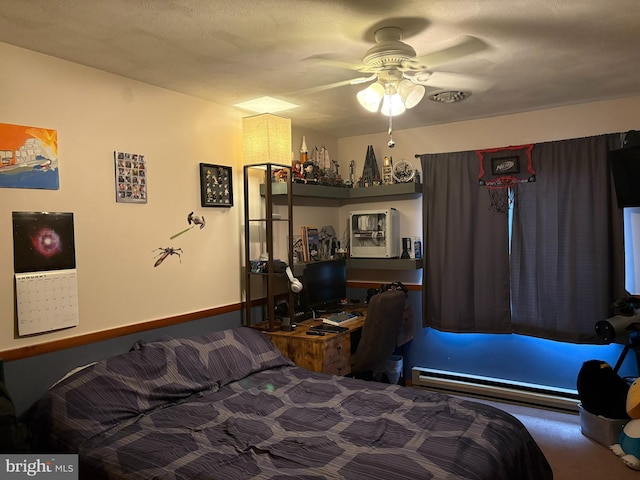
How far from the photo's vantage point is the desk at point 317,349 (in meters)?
3.20

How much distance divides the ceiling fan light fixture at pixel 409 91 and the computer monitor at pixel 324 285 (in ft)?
5.82

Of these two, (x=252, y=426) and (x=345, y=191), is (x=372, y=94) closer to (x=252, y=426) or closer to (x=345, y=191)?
(x=252, y=426)

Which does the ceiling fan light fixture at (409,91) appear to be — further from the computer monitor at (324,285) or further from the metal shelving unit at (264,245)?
the computer monitor at (324,285)

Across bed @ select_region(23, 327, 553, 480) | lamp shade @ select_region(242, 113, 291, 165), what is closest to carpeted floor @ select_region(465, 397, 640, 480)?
bed @ select_region(23, 327, 553, 480)

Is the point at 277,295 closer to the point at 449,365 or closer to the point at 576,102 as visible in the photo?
the point at 449,365

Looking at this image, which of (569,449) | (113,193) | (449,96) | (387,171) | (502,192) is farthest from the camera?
(387,171)

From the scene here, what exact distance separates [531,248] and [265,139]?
230 cm

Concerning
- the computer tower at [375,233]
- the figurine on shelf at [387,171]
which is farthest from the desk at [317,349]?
the figurine on shelf at [387,171]

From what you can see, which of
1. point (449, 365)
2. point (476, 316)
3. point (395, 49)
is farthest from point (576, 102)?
point (449, 365)

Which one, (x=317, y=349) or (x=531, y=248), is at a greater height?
(x=531, y=248)

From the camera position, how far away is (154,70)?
2693 millimetres

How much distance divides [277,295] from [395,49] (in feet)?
7.29

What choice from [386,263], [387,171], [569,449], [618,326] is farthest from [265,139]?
[569,449]

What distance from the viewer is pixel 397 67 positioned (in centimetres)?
235
